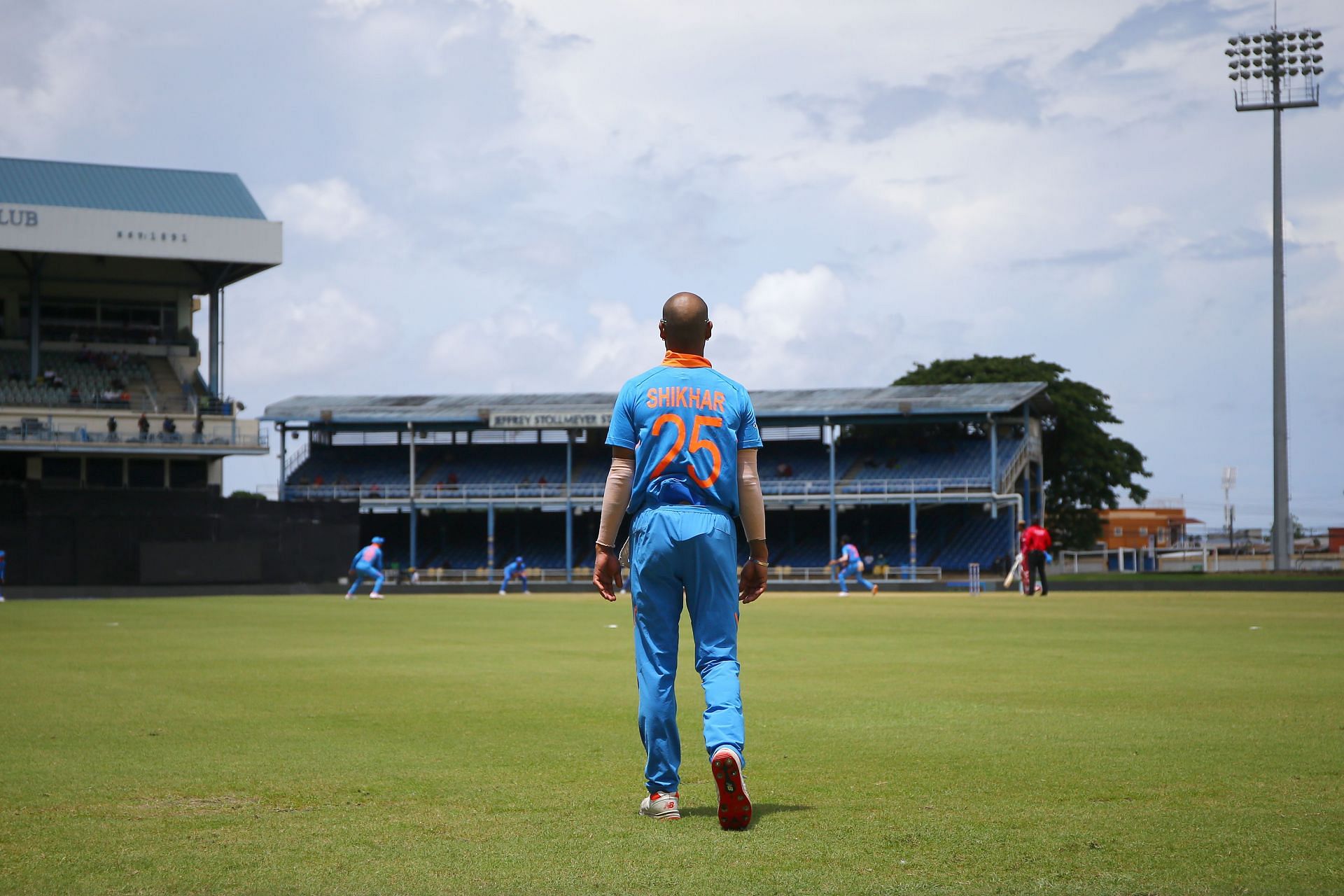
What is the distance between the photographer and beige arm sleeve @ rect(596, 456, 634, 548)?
5.74 meters

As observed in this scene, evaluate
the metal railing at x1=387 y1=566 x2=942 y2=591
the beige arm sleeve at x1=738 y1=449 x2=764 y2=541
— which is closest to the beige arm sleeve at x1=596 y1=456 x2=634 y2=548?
the beige arm sleeve at x1=738 y1=449 x2=764 y2=541

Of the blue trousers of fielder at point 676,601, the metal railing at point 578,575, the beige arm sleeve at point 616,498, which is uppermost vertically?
the beige arm sleeve at point 616,498

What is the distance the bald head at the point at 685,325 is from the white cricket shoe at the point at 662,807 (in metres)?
1.85

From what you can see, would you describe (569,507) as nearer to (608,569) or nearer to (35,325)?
(35,325)

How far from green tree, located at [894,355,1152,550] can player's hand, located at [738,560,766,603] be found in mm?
58875

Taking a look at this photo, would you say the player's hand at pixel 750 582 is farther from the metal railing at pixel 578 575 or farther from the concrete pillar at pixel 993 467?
the concrete pillar at pixel 993 467

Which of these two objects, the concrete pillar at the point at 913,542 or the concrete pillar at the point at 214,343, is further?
the concrete pillar at the point at 214,343

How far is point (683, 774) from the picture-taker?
6797 millimetres

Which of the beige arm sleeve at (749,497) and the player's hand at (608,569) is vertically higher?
the beige arm sleeve at (749,497)

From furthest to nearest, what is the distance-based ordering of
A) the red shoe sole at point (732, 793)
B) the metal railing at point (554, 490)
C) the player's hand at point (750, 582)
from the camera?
the metal railing at point (554, 490) < the player's hand at point (750, 582) < the red shoe sole at point (732, 793)

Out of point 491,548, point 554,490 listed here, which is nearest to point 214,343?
point 491,548

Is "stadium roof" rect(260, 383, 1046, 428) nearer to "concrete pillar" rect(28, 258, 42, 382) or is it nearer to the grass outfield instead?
"concrete pillar" rect(28, 258, 42, 382)

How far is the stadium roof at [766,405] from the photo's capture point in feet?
188

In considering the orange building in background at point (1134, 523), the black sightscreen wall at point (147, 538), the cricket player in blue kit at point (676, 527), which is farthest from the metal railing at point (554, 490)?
the cricket player in blue kit at point (676, 527)
